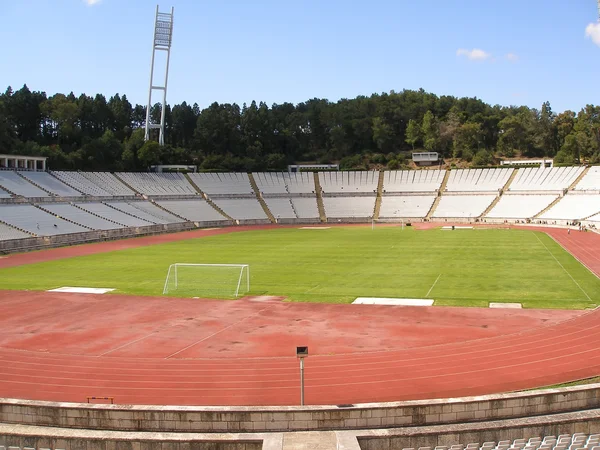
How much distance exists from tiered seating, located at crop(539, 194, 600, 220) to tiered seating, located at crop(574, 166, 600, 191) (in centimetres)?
253

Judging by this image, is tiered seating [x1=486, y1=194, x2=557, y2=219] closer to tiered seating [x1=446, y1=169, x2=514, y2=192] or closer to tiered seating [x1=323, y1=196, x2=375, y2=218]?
tiered seating [x1=446, y1=169, x2=514, y2=192]

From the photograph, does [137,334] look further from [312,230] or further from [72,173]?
[72,173]

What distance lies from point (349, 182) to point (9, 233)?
188 feet

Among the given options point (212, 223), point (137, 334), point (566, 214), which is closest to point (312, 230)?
point (212, 223)

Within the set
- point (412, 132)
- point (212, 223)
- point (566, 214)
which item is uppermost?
point (412, 132)

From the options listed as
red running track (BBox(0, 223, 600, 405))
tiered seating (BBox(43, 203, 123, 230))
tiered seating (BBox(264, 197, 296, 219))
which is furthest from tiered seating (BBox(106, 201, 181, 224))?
red running track (BBox(0, 223, 600, 405))

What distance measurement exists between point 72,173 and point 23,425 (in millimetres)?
69467

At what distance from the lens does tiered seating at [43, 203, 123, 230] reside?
5962 cm

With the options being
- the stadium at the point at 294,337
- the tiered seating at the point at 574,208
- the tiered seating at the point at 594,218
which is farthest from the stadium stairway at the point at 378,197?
the tiered seating at the point at 594,218

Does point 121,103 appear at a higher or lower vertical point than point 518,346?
higher

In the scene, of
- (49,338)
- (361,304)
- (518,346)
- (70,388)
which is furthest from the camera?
(361,304)

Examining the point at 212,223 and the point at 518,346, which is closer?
the point at 518,346

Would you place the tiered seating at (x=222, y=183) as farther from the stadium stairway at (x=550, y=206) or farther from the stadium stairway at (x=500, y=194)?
the stadium stairway at (x=550, y=206)

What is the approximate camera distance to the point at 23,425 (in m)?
11.9
